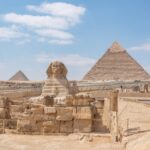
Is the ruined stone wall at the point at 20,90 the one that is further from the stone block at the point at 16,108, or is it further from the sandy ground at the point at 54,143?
the sandy ground at the point at 54,143

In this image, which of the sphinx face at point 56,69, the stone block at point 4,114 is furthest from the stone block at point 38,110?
the sphinx face at point 56,69

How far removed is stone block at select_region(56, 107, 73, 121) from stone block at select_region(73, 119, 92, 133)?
22 cm

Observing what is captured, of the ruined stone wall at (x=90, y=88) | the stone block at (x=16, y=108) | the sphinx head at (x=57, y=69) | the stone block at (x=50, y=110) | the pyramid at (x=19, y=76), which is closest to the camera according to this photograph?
the stone block at (x=50, y=110)

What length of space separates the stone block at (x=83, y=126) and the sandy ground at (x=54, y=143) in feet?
2.10

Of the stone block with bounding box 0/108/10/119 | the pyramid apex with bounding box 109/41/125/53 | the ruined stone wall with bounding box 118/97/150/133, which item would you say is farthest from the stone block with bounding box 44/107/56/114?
the pyramid apex with bounding box 109/41/125/53

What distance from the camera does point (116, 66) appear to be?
79.7 m

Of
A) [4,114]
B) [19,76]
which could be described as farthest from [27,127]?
[19,76]

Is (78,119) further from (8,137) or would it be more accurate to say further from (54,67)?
(54,67)

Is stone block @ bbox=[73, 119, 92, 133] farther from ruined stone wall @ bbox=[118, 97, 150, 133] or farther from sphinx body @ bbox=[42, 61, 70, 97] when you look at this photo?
sphinx body @ bbox=[42, 61, 70, 97]

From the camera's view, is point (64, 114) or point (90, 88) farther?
point (90, 88)

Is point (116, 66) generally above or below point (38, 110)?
above

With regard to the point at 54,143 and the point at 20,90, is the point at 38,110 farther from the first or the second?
the point at 20,90

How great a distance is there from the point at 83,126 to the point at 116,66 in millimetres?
67661

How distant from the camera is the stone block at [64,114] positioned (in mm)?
12484
